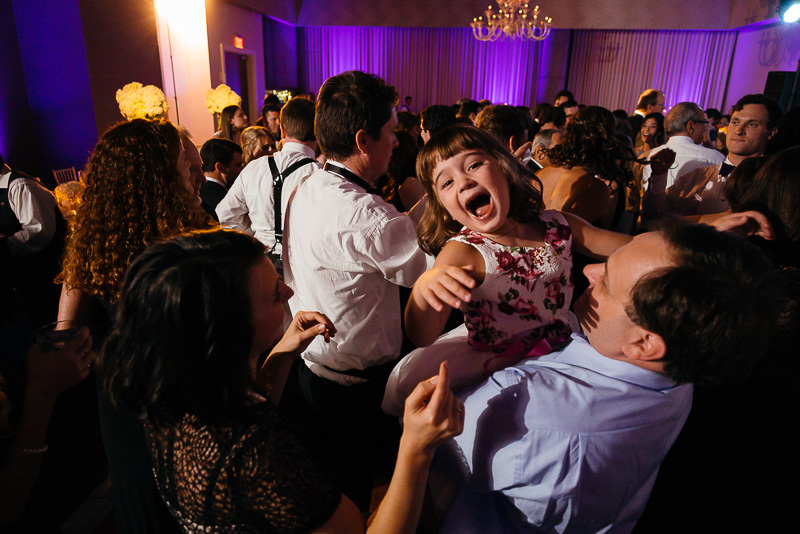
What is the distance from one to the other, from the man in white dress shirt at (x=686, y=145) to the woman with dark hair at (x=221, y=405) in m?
3.26

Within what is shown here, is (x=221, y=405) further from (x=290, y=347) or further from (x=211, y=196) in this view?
(x=211, y=196)

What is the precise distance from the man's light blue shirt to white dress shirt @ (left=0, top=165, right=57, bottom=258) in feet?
9.68

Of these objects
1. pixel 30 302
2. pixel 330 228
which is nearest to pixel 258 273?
pixel 330 228

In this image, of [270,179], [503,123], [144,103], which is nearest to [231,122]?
[144,103]

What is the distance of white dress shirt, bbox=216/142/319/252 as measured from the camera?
2557 mm

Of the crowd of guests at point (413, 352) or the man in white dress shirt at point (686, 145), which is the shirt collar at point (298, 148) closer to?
the crowd of guests at point (413, 352)

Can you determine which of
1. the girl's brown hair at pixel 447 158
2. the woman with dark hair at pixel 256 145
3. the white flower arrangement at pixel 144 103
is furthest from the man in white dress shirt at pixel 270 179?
the white flower arrangement at pixel 144 103

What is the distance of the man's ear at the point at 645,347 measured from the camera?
90cm

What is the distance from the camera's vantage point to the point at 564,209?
2443 millimetres

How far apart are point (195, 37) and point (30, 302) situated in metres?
7.68

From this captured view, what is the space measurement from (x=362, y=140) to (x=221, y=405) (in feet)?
3.43

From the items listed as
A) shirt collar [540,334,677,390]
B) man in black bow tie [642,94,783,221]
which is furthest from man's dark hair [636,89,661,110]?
shirt collar [540,334,677,390]

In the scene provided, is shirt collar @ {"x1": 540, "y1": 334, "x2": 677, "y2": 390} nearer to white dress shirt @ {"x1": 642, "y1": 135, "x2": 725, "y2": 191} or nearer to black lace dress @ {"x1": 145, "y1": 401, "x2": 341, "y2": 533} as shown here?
black lace dress @ {"x1": 145, "y1": 401, "x2": 341, "y2": 533}

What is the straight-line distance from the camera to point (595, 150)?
8.47 ft
